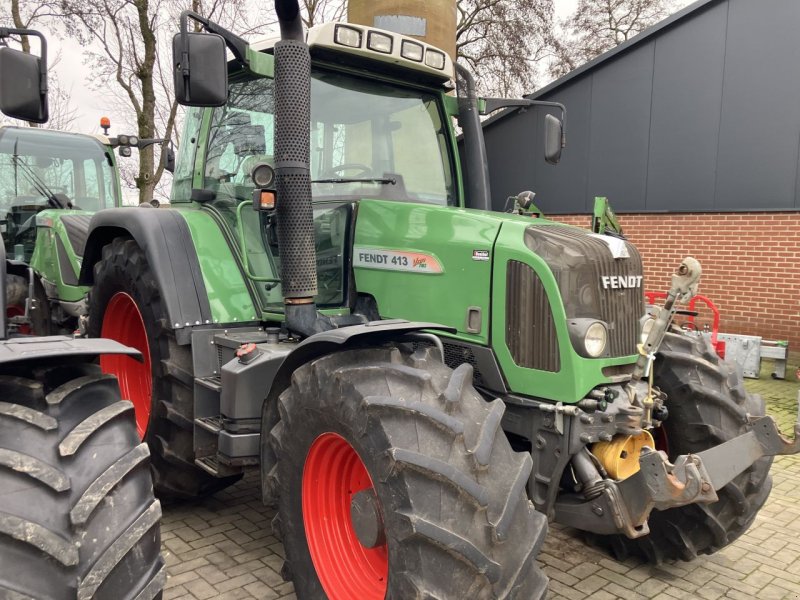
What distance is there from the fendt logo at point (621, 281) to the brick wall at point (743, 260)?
6.83m

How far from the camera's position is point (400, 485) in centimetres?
217

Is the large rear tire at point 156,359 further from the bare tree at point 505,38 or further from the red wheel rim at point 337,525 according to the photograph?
the bare tree at point 505,38

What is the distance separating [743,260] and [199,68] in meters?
8.54

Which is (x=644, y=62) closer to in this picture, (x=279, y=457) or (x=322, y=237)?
(x=322, y=237)

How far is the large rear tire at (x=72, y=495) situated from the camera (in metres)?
1.70

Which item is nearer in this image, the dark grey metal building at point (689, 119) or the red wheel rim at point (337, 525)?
the red wheel rim at point (337, 525)

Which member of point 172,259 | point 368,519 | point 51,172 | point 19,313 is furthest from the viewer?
point 51,172

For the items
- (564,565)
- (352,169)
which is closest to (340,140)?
(352,169)

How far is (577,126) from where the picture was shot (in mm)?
10695

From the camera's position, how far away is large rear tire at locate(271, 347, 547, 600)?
2.10 meters

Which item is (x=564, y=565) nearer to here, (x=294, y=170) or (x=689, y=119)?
(x=294, y=170)

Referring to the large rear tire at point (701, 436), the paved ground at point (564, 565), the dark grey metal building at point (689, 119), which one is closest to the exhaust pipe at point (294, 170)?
the paved ground at point (564, 565)

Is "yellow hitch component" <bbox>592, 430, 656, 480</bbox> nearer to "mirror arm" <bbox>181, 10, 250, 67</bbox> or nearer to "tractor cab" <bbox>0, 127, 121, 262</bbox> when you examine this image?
"mirror arm" <bbox>181, 10, 250, 67</bbox>

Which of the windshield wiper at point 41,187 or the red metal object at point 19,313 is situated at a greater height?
the windshield wiper at point 41,187
